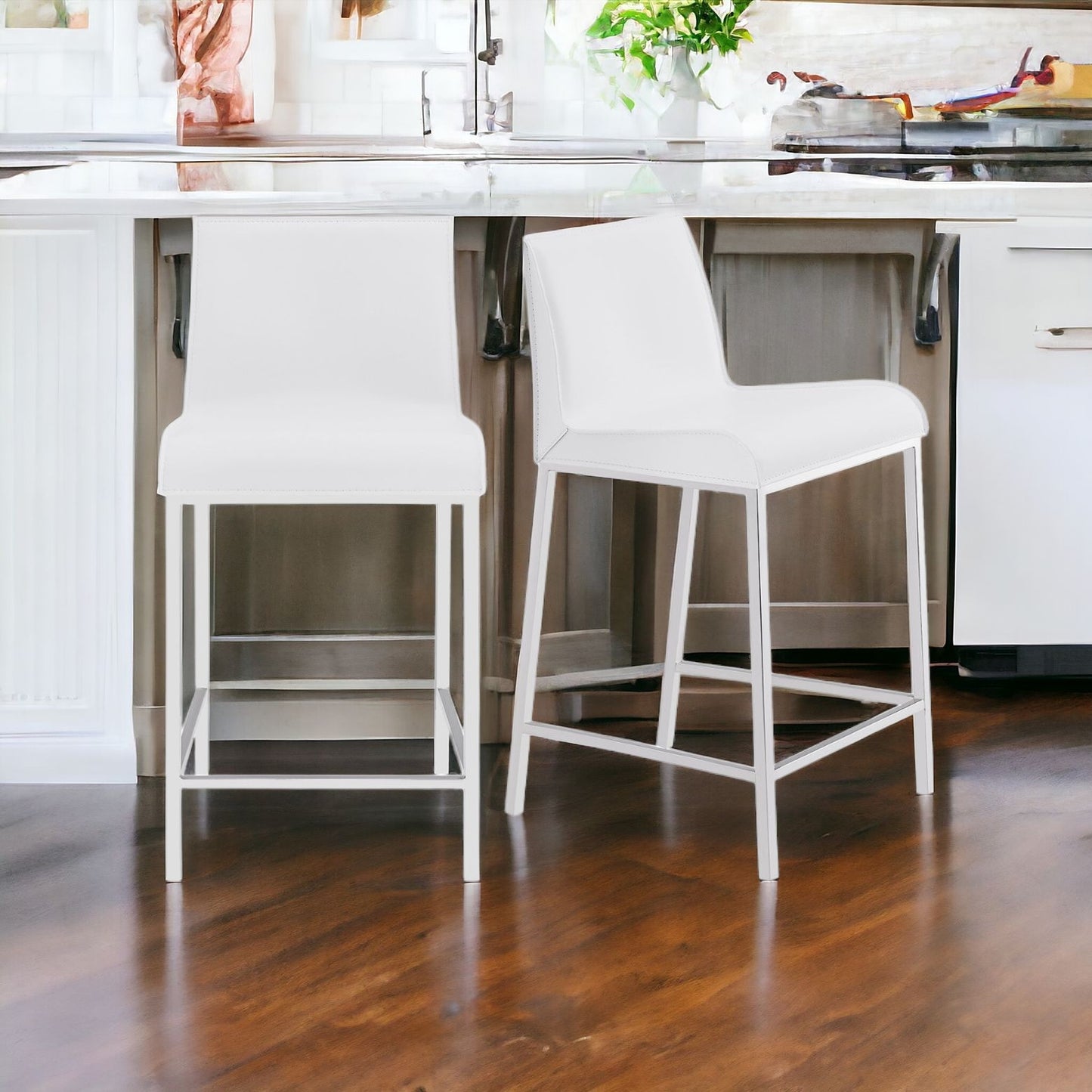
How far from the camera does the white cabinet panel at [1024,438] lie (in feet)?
7.09

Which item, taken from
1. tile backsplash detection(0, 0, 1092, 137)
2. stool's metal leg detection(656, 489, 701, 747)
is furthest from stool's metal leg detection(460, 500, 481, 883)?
tile backsplash detection(0, 0, 1092, 137)

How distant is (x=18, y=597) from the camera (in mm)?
1942

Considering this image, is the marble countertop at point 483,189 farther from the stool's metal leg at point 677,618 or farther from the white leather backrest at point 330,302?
the stool's metal leg at point 677,618

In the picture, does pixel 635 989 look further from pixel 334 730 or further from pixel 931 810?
pixel 334 730

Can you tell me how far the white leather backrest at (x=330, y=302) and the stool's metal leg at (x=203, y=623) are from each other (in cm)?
26

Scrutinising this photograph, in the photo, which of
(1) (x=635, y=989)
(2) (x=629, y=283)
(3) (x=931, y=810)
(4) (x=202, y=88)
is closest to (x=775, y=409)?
(2) (x=629, y=283)

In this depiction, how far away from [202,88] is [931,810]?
1880 mm

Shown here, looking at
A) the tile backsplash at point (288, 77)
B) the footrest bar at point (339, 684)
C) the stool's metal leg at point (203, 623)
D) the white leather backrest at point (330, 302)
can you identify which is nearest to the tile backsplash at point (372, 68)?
the tile backsplash at point (288, 77)

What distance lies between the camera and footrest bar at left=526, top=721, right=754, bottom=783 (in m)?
1.63

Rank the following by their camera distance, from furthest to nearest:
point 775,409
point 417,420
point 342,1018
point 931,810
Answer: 1. point 931,810
2. point 775,409
3. point 417,420
4. point 342,1018

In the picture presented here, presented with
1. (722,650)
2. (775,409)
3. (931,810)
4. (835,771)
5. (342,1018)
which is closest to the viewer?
(342,1018)

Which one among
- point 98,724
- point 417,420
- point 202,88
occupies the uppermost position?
point 202,88

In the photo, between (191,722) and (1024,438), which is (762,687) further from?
(1024,438)

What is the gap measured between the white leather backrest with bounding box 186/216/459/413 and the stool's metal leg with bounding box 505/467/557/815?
18 centimetres
